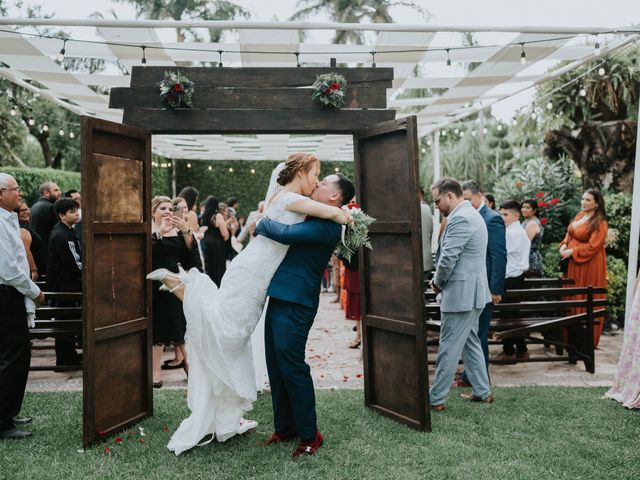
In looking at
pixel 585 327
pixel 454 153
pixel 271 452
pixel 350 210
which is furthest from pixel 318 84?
pixel 454 153

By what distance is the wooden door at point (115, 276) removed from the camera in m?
4.04

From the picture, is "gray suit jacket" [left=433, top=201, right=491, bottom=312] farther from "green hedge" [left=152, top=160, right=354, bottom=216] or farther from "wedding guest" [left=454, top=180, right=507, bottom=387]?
"green hedge" [left=152, top=160, right=354, bottom=216]

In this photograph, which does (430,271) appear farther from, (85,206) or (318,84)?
(85,206)

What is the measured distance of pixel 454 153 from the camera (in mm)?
22609

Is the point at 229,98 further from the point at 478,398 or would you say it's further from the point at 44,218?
the point at 44,218

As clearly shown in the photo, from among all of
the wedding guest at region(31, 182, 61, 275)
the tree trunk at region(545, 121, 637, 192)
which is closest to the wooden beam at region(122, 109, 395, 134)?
the wedding guest at region(31, 182, 61, 275)

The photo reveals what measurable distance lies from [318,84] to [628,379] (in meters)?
3.62

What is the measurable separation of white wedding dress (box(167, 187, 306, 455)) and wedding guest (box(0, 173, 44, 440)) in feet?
4.04

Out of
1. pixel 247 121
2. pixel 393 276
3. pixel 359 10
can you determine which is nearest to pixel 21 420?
pixel 247 121

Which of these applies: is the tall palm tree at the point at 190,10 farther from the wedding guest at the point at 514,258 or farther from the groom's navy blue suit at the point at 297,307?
the groom's navy blue suit at the point at 297,307

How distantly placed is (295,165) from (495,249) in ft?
8.30

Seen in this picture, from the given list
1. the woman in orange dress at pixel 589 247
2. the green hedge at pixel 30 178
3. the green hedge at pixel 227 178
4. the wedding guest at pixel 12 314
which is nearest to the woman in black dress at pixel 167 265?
the wedding guest at pixel 12 314

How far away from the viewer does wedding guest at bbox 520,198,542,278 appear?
7684 millimetres

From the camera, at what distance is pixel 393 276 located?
460 centimetres
